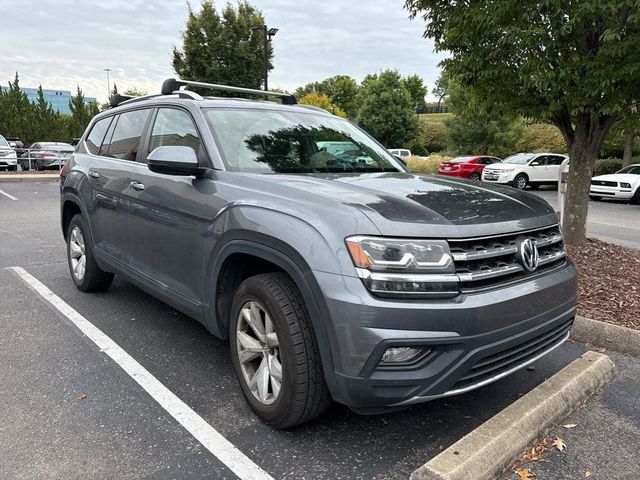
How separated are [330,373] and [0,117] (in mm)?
30835

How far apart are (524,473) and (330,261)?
136 cm

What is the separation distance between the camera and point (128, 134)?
4.37m

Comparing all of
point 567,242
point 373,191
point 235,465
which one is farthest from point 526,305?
point 567,242

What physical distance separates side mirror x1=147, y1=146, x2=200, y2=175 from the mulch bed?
3323 mm

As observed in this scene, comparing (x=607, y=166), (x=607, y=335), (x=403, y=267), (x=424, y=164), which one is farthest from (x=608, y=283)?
(x=424, y=164)

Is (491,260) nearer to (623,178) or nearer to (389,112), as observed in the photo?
(623,178)

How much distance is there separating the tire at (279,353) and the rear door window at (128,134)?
1.99m

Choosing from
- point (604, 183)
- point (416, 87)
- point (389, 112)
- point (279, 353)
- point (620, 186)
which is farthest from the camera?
point (416, 87)

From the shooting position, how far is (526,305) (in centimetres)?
250

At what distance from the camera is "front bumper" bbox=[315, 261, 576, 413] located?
2197 millimetres

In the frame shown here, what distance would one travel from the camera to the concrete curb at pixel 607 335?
3.81 metres

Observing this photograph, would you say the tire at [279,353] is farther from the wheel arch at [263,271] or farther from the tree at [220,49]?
the tree at [220,49]

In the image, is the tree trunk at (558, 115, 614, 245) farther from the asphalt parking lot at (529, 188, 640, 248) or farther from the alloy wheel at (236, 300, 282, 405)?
the alloy wheel at (236, 300, 282, 405)

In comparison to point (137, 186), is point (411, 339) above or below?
below
